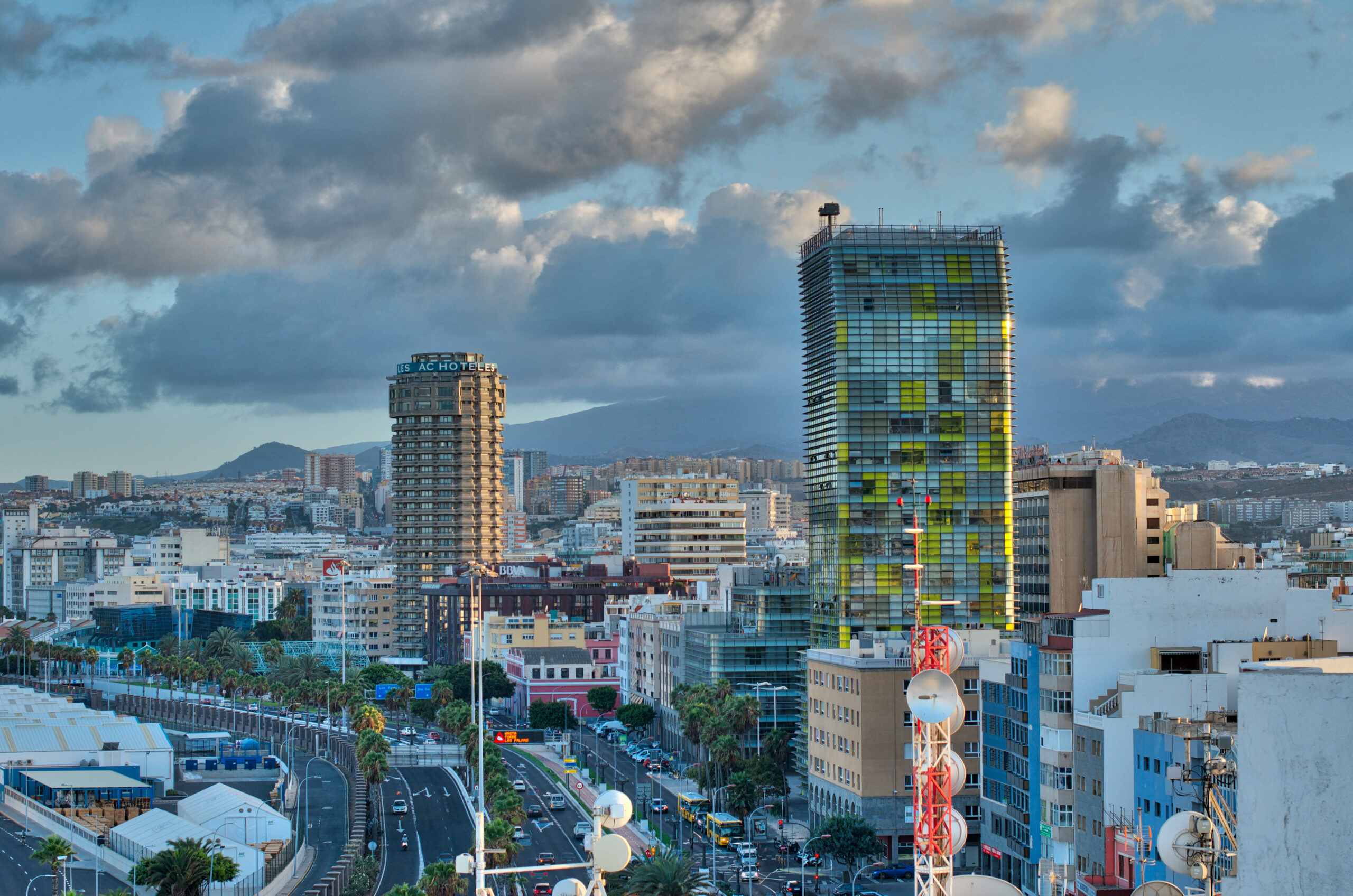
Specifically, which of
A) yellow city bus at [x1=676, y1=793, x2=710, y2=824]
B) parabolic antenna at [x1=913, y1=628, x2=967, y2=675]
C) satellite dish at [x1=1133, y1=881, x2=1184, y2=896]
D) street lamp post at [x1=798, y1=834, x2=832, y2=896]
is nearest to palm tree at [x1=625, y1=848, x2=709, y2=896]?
street lamp post at [x1=798, y1=834, x2=832, y2=896]

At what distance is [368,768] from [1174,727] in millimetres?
71605

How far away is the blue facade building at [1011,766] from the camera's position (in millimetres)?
86875

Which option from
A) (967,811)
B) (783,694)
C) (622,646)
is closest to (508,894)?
(967,811)

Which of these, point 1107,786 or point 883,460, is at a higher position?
point 883,460

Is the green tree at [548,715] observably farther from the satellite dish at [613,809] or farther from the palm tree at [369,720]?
the satellite dish at [613,809]

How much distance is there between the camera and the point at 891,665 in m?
107

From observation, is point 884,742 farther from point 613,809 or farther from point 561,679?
point 561,679

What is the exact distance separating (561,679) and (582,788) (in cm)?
5326

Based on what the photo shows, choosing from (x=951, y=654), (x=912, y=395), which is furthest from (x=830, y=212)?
(x=951, y=654)

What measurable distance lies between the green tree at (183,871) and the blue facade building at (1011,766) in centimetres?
3989

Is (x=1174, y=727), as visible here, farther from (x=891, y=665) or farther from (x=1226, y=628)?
(x=891, y=665)

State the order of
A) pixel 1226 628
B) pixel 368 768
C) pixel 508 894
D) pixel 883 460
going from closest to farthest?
pixel 1226 628
pixel 508 894
pixel 368 768
pixel 883 460

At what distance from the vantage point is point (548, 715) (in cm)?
17475

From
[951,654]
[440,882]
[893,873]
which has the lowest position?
[893,873]
